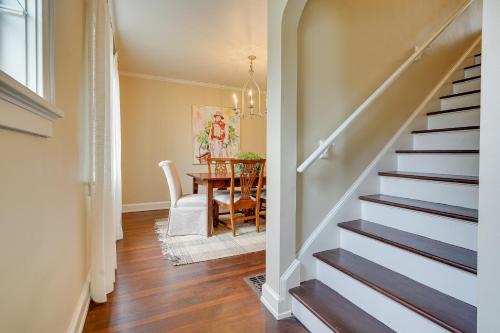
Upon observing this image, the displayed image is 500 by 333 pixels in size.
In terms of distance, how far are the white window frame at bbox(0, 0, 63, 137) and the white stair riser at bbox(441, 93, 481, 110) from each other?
9.65ft

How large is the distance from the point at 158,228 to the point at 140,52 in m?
2.47

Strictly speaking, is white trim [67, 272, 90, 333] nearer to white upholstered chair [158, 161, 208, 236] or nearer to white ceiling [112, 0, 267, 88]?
white upholstered chair [158, 161, 208, 236]

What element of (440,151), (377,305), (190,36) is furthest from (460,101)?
(190,36)

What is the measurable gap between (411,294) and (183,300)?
4.54 feet

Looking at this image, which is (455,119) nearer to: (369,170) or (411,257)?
(369,170)

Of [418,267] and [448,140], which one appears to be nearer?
[418,267]

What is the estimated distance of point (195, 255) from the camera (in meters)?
2.42

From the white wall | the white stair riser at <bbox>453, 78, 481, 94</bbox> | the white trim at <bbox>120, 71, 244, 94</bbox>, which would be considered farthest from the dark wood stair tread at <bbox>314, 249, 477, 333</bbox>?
the white trim at <bbox>120, 71, 244, 94</bbox>

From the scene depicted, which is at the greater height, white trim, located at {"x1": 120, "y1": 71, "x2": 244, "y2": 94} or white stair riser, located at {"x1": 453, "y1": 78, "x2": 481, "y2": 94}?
white trim, located at {"x1": 120, "y1": 71, "x2": 244, "y2": 94}

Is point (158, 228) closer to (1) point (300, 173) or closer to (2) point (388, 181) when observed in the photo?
(1) point (300, 173)

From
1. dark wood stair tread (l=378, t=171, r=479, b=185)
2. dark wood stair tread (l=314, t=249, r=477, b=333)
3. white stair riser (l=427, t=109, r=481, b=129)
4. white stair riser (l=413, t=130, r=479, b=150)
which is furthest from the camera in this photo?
white stair riser (l=427, t=109, r=481, b=129)

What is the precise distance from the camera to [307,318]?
1431 mm

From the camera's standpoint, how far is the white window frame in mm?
608

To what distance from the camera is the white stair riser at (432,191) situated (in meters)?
1.44
